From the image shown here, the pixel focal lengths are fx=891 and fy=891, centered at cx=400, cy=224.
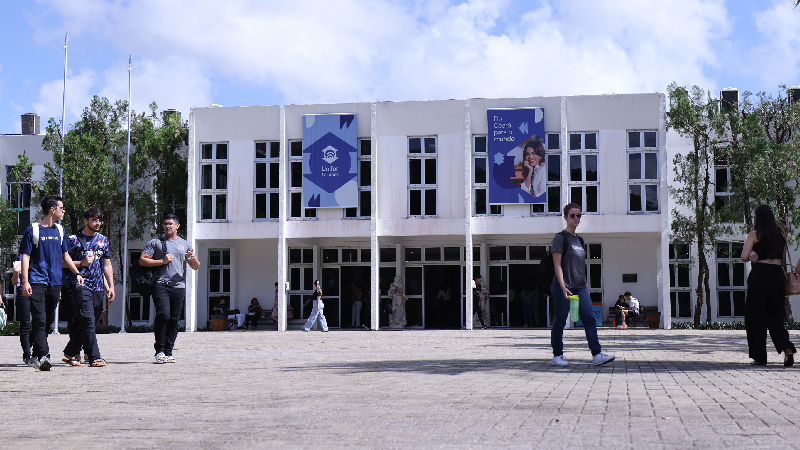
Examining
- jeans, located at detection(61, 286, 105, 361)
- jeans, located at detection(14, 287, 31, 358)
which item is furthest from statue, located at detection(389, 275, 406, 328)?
jeans, located at detection(14, 287, 31, 358)

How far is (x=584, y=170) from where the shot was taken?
29.8 meters

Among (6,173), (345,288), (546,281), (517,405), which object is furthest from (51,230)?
(6,173)

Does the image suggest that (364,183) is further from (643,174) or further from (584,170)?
(643,174)

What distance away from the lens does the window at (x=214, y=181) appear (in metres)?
31.4

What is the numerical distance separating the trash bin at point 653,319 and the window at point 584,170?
3.86m

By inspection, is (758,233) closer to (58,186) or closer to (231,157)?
(231,157)

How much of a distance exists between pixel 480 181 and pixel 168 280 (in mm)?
20010

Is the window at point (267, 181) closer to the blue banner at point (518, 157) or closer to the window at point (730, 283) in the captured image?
the blue banner at point (518, 157)

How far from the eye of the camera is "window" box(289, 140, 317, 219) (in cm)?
3084

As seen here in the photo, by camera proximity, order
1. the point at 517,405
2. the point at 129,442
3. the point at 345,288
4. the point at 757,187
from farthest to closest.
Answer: the point at 345,288, the point at 757,187, the point at 517,405, the point at 129,442

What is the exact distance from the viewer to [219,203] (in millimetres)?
31453

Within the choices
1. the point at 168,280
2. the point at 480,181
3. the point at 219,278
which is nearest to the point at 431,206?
the point at 480,181

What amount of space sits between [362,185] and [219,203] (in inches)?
204

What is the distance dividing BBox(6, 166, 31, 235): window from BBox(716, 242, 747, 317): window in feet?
88.4
